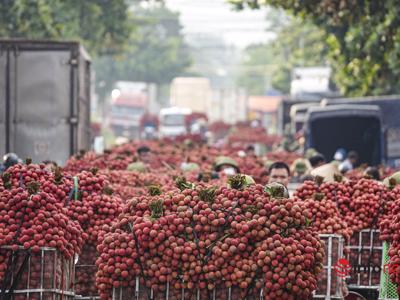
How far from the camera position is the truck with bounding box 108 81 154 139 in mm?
104688

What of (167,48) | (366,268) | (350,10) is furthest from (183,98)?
(366,268)

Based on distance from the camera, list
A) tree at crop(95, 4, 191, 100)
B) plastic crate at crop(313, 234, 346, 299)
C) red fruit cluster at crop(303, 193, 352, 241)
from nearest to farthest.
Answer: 1. plastic crate at crop(313, 234, 346, 299)
2. red fruit cluster at crop(303, 193, 352, 241)
3. tree at crop(95, 4, 191, 100)

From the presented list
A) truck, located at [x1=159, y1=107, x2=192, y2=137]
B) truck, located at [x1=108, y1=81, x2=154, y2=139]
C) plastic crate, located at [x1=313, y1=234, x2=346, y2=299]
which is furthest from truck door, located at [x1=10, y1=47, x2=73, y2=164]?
truck, located at [x1=108, y1=81, x2=154, y2=139]

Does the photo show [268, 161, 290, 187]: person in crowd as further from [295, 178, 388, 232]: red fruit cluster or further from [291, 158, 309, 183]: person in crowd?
[295, 178, 388, 232]: red fruit cluster

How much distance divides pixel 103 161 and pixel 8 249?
33.8ft

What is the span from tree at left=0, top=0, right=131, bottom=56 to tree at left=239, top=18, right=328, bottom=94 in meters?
6.78

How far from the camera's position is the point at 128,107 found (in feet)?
356

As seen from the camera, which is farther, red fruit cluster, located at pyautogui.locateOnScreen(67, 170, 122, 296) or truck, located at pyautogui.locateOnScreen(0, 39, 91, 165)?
truck, located at pyautogui.locateOnScreen(0, 39, 91, 165)

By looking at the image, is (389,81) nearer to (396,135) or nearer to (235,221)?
(396,135)

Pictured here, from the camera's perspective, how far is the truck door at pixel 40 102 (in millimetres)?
21609

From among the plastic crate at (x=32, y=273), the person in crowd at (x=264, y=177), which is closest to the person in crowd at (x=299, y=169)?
the person in crowd at (x=264, y=177)

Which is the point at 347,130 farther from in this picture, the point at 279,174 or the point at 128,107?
the point at 128,107

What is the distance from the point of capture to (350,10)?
24.3 metres

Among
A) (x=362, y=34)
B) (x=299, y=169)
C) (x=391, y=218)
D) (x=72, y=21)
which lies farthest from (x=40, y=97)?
(x=72, y=21)
